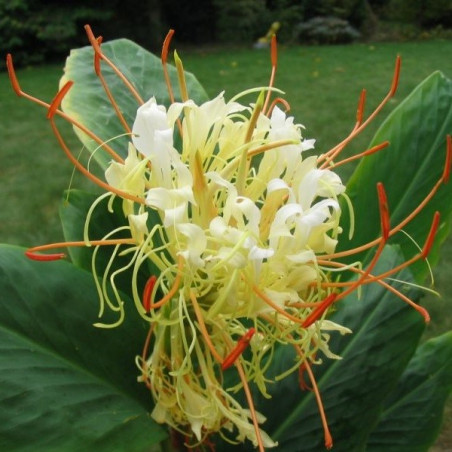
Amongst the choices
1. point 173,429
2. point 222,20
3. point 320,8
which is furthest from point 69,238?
point 320,8

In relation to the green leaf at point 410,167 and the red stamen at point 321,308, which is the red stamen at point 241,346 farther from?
the green leaf at point 410,167

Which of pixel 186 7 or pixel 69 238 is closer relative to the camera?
pixel 69 238

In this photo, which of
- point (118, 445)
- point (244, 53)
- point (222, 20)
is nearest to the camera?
point (118, 445)

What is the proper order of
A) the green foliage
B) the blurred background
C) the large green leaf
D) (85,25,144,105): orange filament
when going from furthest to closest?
the blurred background → the green foliage → the large green leaf → (85,25,144,105): orange filament

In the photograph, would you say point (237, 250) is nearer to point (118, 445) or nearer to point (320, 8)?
point (118, 445)

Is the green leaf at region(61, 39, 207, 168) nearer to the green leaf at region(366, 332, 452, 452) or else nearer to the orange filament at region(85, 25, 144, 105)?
the orange filament at region(85, 25, 144, 105)

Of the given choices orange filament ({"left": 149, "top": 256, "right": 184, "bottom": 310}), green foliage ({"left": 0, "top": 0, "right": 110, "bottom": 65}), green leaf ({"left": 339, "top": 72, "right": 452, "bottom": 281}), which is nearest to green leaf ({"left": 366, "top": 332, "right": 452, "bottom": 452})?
green leaf ({"left": 339, "top": 72, "right": 452, "bottom": 281})

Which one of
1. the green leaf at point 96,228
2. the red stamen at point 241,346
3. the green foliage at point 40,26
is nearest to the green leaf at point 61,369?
the green leaf at point 96,228
